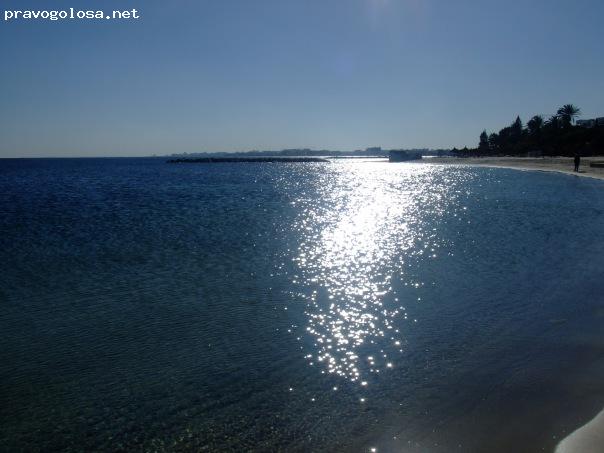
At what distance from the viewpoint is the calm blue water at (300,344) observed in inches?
283

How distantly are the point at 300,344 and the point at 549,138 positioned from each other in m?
152

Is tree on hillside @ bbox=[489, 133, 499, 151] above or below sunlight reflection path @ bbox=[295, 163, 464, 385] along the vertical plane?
above

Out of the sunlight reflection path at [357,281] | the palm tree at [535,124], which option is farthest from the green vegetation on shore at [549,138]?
the sunlight reflection path at [357,281]

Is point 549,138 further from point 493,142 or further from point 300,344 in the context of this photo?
point 300,344

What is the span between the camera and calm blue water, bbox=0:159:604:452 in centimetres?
720

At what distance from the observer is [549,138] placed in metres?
141

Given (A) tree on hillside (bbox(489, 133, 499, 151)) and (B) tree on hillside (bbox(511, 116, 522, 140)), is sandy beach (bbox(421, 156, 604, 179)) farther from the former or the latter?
(A) tree on hillside (bbox(489, 133, 499, 151))

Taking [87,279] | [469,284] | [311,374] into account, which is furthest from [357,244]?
[311,374]

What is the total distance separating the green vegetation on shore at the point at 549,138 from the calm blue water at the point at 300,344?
10584 centimetres

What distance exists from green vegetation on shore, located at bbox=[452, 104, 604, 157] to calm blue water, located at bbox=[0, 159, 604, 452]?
347 ft

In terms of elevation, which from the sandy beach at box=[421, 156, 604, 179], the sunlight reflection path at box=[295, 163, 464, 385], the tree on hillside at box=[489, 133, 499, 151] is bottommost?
the sunlight reflection path at box=[295, 163, 464, 385]

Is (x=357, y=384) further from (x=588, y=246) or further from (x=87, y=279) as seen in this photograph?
(x=588, y=246)

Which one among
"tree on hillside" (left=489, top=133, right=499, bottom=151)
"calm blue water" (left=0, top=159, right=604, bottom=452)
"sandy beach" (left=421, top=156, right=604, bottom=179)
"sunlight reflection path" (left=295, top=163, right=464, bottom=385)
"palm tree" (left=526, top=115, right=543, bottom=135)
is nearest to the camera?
"calm blue water" (left=0, top=159, right=604, bottom=452)

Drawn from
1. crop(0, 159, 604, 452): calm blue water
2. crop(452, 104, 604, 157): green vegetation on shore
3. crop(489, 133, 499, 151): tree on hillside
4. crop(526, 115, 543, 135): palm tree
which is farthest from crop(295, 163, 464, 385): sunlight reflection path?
crop(489, 133, 499, 151): tree on hillside
